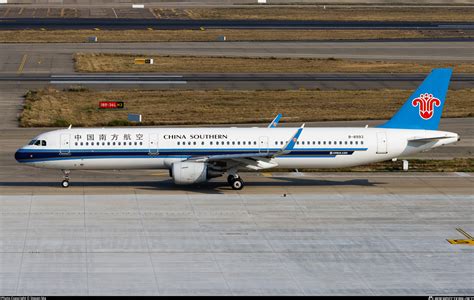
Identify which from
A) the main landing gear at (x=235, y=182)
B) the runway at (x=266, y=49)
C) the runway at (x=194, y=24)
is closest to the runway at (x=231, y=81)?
the runway at (x=266, y=49)

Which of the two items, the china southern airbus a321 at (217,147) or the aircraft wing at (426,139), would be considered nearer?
the china southern airbus a321 at (217,147)

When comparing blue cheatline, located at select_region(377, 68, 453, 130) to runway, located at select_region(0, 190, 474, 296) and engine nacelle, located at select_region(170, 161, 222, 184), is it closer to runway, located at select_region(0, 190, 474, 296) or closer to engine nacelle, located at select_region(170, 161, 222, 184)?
runway, located at select_region(0, 190, 474, 296)

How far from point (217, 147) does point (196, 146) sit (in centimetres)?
122

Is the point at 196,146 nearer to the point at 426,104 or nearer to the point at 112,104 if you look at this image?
the point at 426,104

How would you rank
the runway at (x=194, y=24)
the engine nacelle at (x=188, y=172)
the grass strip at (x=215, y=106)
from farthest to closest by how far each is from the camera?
the runway at (x=194, y=24), the grass strip at (x=215, y=106), the engine nacelle at (x=188, y=172)

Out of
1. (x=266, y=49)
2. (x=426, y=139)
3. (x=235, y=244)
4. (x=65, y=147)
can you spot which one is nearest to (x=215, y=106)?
(x=65, y=147)

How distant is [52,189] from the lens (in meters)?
50.4

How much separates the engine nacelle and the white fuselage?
4.41 feet

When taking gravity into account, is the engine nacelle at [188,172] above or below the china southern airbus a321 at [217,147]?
below

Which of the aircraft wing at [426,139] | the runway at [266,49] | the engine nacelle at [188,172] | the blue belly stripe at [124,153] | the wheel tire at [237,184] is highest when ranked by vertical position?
the runway at [266,49]

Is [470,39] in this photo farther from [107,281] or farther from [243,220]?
[107,281]

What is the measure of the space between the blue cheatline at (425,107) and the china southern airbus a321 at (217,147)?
88cm

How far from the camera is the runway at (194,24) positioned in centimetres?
13562

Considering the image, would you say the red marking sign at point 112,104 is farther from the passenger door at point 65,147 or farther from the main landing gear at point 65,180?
the passenger door at point 65,147
